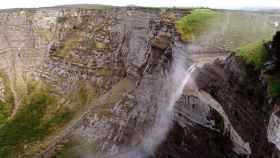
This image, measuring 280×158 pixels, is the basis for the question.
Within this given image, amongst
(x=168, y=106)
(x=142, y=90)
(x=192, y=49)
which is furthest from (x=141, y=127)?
(x=192, y=49)

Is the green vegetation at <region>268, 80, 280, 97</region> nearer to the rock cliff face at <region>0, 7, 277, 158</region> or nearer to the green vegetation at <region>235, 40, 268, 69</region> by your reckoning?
the rock cliff face at <region>0, 7, 277, 158</region>

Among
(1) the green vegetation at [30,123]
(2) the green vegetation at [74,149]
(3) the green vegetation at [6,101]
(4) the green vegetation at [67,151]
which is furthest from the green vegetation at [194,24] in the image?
(3) the green vegetation at [6,101]

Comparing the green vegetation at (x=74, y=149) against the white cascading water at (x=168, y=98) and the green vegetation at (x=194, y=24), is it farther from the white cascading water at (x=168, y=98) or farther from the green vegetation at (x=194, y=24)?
the green vegetation at (x=194, y=24)

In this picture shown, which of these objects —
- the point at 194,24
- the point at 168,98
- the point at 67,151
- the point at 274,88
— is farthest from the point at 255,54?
the point at 67,151

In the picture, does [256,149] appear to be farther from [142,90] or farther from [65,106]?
[65,106]

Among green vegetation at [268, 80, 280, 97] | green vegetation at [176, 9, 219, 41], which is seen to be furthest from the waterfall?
green vegetation at [268, 80, 280, 97]

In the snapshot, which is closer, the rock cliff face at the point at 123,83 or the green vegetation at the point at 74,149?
the rock cliff face at the point at 123,83
